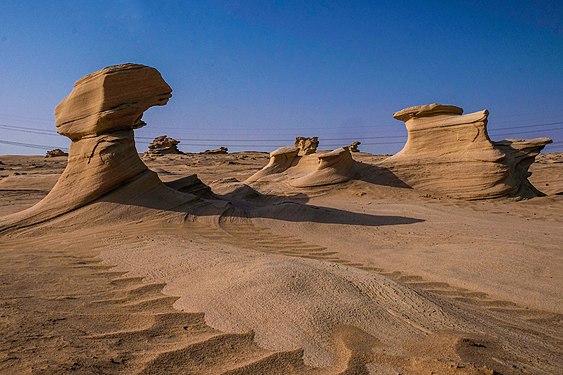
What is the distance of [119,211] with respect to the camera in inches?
255

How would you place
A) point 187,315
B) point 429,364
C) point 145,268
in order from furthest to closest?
point 145,268
point 187,315
point 429,364

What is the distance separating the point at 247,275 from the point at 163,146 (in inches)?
1332

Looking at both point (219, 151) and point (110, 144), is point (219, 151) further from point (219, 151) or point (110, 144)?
point (110, 144)

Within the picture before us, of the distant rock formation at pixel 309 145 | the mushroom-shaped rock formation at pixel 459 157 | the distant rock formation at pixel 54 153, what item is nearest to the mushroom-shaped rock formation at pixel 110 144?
the mushroom-shaped rock formation at pixel 459 157

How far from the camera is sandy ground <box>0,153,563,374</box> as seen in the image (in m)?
1.87

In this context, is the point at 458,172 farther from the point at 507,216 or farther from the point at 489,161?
the point at 507,216

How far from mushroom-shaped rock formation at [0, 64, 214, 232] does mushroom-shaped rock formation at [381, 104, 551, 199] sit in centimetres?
781

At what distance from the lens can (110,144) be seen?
23.0 ft

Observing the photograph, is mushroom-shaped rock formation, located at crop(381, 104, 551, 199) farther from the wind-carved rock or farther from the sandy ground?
the wind-carved rock

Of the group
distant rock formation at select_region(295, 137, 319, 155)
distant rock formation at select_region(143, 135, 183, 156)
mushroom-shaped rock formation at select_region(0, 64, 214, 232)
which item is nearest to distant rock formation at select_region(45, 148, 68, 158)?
distant rock formation at select_region(143, 135, 183, 156)

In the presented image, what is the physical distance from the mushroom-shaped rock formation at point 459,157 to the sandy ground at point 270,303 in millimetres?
5502

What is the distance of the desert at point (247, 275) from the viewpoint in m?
1.92

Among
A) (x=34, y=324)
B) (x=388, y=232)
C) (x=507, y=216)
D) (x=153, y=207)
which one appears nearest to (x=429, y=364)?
(x=34, y=324)

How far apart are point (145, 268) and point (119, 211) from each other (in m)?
3.10
